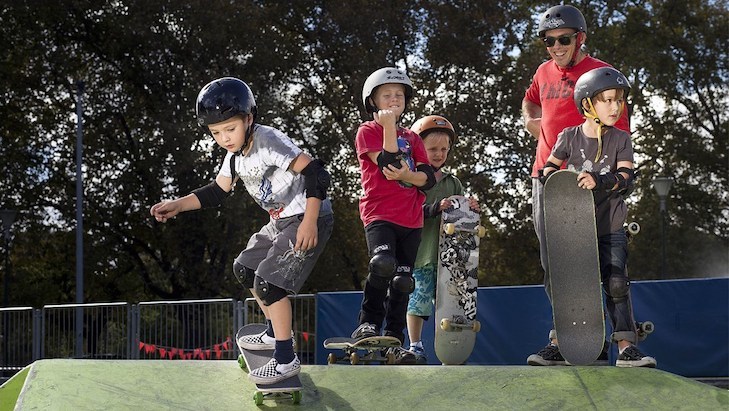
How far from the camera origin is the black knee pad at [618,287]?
5.44 metres

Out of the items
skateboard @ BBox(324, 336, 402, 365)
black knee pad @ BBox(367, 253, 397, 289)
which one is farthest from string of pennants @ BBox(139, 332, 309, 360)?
black knee pad @ BBox(367, 253, 397, 289)

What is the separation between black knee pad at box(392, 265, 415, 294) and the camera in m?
6.01

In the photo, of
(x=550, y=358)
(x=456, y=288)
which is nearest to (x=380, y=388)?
(x=550, y=358)

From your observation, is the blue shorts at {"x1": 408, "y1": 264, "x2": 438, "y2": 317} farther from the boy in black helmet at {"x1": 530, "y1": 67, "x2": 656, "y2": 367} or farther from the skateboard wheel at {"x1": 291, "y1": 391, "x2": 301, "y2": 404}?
the skateboard wheel at {"x1": 291, "y1": 391, "x2": 301, "y2": 404}

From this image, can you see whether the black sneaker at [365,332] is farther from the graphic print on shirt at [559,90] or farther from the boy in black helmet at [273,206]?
the graphic print on shirt at [559,90]

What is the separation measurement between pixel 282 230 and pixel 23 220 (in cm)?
2255

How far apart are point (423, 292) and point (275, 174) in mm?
2017

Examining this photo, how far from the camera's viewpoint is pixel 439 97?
26.8 meters

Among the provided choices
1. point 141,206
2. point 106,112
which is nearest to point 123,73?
point 106,112

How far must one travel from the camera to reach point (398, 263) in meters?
6.06

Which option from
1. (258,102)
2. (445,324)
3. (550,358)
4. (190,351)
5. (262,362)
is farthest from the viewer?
(258,102)

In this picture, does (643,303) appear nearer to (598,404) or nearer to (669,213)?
(598,404)

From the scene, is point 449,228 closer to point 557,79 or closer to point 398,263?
point 398,263

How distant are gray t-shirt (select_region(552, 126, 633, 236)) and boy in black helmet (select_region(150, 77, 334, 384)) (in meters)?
1.58
